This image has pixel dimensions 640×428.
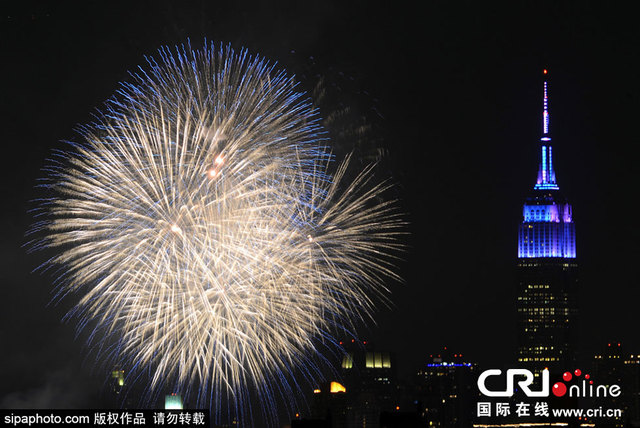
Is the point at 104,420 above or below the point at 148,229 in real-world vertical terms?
below

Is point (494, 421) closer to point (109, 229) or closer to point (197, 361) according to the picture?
point (197, 361)

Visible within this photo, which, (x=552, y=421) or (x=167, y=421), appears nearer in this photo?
(x=167, y=421)

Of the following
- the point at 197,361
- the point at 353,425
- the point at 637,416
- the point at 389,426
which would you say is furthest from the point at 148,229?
the point at 637,416

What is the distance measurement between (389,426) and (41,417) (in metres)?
17.7

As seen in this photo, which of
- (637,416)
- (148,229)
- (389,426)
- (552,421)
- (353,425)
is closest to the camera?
(389,426)

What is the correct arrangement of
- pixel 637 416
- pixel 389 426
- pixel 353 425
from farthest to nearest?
pixel 637 416, pixel 353 425, pixel 389 426

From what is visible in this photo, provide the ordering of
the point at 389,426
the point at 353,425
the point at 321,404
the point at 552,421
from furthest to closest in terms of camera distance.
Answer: the point at 353,425, the point at 321,404, the point at 552,421, the point at 389,426

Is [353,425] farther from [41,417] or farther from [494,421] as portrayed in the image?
[41,417]

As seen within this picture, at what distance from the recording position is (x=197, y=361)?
251 feet

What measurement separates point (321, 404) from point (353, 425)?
21.8 m

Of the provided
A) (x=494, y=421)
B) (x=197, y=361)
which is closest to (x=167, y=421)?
(x=197, y=361)

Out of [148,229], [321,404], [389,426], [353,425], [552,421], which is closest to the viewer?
[389,426]

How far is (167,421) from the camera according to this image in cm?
5325

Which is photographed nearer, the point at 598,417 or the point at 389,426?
the point at 389,426
